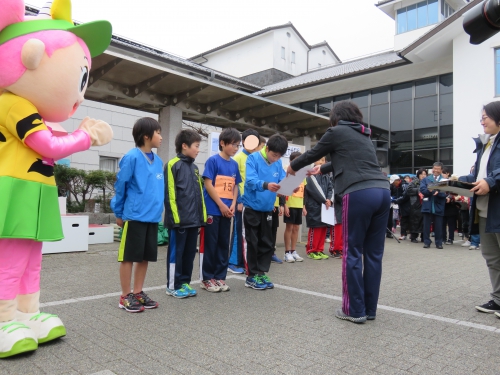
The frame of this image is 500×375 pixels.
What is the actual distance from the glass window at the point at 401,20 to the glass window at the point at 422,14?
74 centimetres

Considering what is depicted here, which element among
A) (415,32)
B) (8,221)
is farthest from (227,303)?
(415,32)

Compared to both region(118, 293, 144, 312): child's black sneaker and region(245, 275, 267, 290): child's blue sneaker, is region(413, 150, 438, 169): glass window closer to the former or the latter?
region(245, 275, 267, 290): child's blue sneaker

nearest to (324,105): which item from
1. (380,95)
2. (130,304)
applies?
(380,95)

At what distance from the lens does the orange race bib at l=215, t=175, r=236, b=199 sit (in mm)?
5113

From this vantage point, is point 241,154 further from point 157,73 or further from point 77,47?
point 77,47

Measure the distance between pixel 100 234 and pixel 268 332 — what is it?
22.2 feet

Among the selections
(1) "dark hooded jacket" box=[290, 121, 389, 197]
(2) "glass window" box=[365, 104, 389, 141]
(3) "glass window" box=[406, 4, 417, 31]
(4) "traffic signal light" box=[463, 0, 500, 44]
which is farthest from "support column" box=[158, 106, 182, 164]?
(3) "glass window" box=[406, 4, 417, 31]

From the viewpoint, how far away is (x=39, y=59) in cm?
283

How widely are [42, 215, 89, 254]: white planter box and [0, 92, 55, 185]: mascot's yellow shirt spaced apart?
4.97m

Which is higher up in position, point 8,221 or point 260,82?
point 260,82

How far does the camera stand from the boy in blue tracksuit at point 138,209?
12.9 feet

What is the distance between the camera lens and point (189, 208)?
454 centimetres

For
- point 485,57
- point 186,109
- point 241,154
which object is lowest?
point 241,154

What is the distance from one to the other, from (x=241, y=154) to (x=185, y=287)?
284 centimetres
